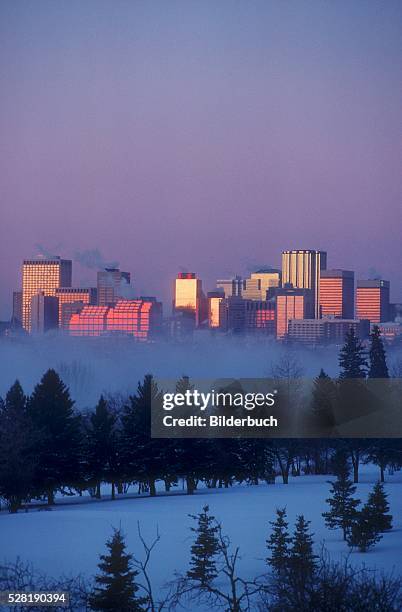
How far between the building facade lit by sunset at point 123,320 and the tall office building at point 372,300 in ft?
24.2

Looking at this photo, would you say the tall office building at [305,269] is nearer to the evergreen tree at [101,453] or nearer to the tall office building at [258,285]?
the tall office building at [258,285]

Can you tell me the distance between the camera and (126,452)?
446 inches

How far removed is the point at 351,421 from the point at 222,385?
2.26m

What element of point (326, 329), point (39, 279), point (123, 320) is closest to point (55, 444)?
point (326, 329)

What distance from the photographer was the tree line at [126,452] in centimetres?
1094

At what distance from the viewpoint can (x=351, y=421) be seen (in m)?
11.6

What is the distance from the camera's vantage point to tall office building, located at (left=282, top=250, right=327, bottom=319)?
28.8 meters

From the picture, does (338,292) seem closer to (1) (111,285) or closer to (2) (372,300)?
(2) (372,300)

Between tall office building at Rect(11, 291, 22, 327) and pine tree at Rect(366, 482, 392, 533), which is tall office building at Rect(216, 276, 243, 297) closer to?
tall office building at Rect(11, 291, 22, 327)

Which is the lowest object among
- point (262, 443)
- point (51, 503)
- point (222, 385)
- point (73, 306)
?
point (51, 503)

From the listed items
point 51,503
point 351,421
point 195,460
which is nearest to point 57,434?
point 51,503

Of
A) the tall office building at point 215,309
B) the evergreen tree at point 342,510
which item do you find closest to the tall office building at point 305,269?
the tall office building at point 215,309

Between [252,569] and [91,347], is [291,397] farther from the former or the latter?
[91,347]

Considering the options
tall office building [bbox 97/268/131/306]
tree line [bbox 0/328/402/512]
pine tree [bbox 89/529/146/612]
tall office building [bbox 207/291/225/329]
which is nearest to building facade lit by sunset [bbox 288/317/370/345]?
tall office building [bbox 207/291/225/329]
